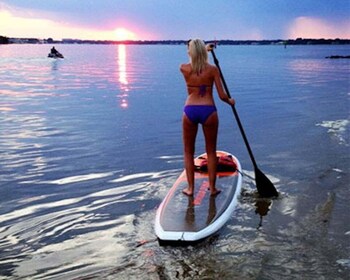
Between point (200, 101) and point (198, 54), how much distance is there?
0.80 m

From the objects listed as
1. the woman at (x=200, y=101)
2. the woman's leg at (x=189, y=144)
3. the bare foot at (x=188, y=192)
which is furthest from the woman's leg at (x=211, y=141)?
the bare foot at (x=188, y=192)

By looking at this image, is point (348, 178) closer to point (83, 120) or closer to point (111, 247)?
point (111, 247)

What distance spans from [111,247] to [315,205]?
4.16 metres

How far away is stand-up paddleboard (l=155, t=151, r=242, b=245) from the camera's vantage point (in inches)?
257

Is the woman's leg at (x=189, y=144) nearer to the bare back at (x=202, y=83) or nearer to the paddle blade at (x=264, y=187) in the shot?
the bare back at (x=202, y=83)

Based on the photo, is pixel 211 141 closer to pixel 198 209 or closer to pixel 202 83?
pixel 202 83

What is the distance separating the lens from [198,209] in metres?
7.30

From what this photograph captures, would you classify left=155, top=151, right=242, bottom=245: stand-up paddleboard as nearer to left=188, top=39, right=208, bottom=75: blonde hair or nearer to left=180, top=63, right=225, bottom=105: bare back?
left=180, top=63, right=225, bottom=105: bare back

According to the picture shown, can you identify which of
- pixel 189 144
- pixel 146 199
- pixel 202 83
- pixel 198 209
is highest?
pixel 202 83

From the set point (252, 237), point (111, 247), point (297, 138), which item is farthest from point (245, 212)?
point (297, 138)

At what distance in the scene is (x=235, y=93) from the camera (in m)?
29.1

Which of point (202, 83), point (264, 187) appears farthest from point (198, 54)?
point (264, 187)

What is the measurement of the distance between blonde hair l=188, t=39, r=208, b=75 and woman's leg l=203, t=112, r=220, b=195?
2.87 feet

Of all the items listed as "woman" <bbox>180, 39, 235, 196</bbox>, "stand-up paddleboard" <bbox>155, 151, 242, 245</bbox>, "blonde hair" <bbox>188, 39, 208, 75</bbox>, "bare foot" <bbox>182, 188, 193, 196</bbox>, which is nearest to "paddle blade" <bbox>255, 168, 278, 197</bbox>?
"stand-up paddleboard" <bbox>155, 151, 242, 245</bbox>
